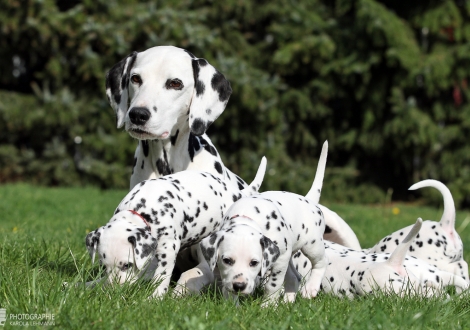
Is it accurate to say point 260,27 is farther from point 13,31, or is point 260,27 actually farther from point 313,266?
point 313,266

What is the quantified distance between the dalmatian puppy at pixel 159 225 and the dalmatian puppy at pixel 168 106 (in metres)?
0.45

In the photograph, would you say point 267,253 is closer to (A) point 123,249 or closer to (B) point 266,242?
(B) point 266,242

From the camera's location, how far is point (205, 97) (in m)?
5.71

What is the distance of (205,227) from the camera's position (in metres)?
5.14

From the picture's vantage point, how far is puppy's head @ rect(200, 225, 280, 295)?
14.0 feet

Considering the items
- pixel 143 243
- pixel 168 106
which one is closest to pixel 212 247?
pixel 143 243

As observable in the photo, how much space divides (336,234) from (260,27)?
10508 millimetres

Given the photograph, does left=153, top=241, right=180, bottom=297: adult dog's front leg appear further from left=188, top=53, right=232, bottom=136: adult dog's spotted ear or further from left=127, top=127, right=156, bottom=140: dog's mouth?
left=188, top=53, right=232, bottom=136: adult dog's spotted ear

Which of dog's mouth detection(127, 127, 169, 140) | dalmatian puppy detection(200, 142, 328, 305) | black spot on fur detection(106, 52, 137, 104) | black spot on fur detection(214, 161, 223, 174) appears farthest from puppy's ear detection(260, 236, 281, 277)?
black spot on fur detection(106, 52, 137, 104)

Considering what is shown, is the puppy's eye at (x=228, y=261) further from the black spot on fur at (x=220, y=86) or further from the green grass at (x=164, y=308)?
the black spot on fur at (x=220, y=86)

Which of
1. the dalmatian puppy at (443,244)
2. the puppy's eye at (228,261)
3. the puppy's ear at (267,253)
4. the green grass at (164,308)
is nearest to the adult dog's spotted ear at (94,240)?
the green grass at (164,308)

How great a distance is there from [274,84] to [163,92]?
891cm

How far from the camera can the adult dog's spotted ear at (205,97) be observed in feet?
18.5

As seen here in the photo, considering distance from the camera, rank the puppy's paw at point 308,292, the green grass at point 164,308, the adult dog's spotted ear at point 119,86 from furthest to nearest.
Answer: the adult dog's spotted ear at point 119,86 < the puppy's paw at point 308,292 < the green grass at point 164,308
